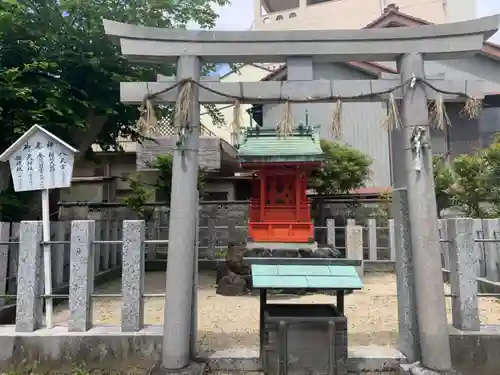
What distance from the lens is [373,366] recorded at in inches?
165

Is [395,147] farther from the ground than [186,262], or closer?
farther from the ground

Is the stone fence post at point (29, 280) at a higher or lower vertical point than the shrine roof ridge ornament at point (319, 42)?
lower

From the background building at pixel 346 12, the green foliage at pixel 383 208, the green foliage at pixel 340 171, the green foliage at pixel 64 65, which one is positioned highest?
the background building at pixel 346 12

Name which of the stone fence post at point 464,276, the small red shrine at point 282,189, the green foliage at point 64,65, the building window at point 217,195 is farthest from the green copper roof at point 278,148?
the building window at point 217,195

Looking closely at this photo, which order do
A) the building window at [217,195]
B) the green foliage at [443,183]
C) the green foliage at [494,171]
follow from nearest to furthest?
the green foliage at [494,171], the green foliage at [443,183], the building window at [217,195]

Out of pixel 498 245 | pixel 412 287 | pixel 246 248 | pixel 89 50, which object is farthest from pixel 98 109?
pixel 498 245

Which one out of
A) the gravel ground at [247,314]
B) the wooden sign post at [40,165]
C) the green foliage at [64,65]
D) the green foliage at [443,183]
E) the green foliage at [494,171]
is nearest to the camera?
the wooden sign post at [40,165]

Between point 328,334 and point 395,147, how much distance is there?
222cm

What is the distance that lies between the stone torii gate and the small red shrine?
518 centimetres

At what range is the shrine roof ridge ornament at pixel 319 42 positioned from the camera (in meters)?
4.16

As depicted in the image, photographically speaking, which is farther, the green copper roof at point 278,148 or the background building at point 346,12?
the background building at point 346,12

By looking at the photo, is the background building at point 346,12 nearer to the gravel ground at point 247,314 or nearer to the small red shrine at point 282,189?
the small red shrine at point 282,189

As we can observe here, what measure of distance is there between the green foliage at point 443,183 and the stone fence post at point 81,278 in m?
9.52

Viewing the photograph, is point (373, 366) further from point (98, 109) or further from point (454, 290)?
point (98, 109)
